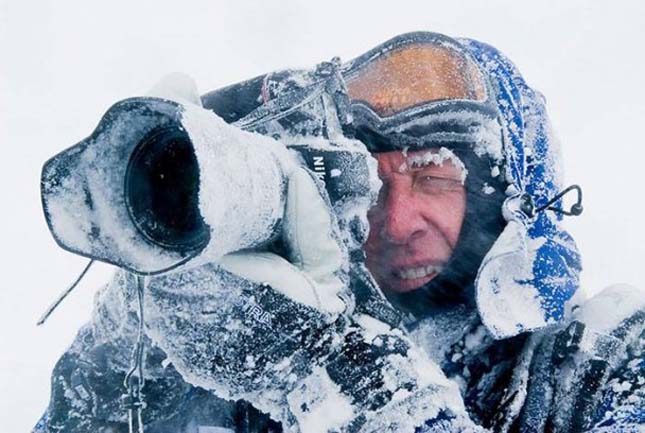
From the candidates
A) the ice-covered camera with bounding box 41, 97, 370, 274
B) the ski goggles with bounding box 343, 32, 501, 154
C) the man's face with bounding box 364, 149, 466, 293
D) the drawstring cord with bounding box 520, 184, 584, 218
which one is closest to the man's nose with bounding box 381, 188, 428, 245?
the man's face with bounding box 364, 149, 466, 293

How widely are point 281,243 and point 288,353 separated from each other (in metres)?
0.21

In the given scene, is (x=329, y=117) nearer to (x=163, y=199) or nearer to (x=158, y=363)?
(x=163, y=199)

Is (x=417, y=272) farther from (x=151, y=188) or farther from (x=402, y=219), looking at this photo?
(x=151, y=188)

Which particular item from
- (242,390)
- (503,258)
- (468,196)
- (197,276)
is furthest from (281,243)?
(468,196)

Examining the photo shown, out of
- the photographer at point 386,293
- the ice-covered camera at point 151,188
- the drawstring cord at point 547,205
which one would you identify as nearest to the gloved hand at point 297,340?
the photographer at point 386,293

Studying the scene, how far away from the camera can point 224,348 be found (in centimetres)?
137

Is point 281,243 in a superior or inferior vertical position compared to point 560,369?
superior

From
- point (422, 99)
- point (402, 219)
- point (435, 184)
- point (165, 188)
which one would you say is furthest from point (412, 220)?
point (165, 188)

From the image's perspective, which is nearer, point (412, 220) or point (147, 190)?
point (147, 190)

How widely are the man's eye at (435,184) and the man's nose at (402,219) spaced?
36mm

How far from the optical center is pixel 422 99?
2107mm

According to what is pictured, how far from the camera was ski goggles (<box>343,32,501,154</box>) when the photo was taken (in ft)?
6.91

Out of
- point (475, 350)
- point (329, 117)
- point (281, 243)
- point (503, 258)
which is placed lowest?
point (475, 350)

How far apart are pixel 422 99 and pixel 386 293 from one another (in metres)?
0.56
